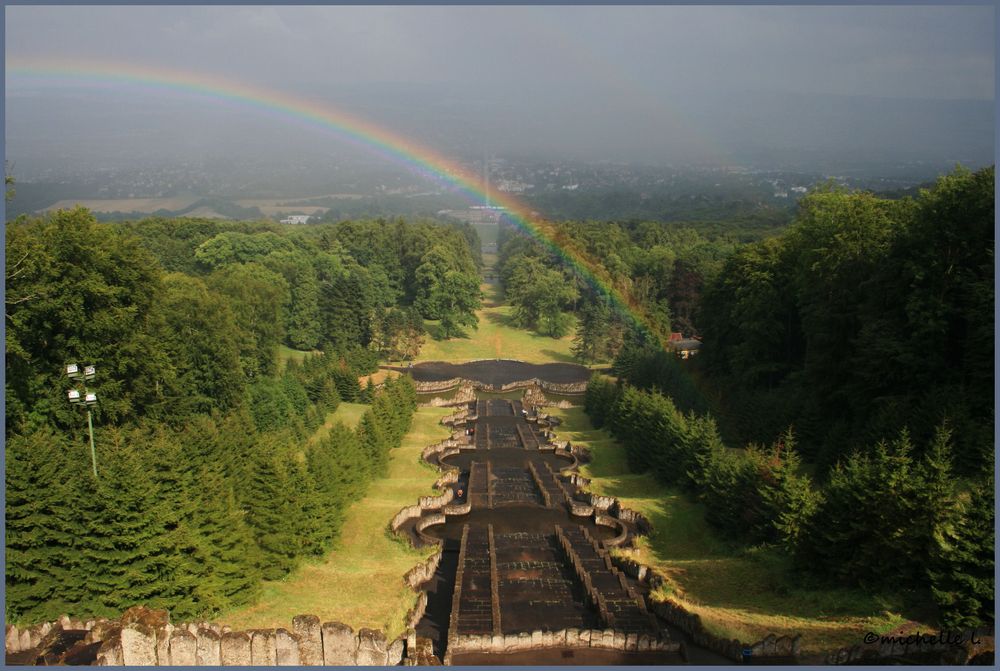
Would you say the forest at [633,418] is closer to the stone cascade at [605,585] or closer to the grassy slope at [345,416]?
the grassy slope at [345,416]

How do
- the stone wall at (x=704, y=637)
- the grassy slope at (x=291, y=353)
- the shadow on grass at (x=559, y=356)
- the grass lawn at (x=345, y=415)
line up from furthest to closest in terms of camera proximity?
the shadow on grass at (x=559, y=356) < the grassy slope at (x=291, y=353) < the grass lawn at (x=345, y=415) < the stone wall at (x=704, y=637)

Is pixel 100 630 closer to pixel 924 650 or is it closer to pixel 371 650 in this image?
pixel 371 650

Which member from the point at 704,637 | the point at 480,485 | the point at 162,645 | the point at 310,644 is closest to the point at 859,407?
the point at 704,637

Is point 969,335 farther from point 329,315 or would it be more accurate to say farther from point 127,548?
point 329,315

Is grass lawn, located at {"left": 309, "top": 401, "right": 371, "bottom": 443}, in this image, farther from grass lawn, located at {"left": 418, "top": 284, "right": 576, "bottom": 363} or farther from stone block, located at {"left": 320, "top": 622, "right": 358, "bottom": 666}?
stone block, located at {"left": 320, "top": 622, "right": 358, "bottom": 666}

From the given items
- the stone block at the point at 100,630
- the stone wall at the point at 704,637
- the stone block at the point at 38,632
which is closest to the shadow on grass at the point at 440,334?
the stone wall at the point at 704,637

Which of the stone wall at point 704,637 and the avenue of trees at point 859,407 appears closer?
the stone wall at point 704,637
